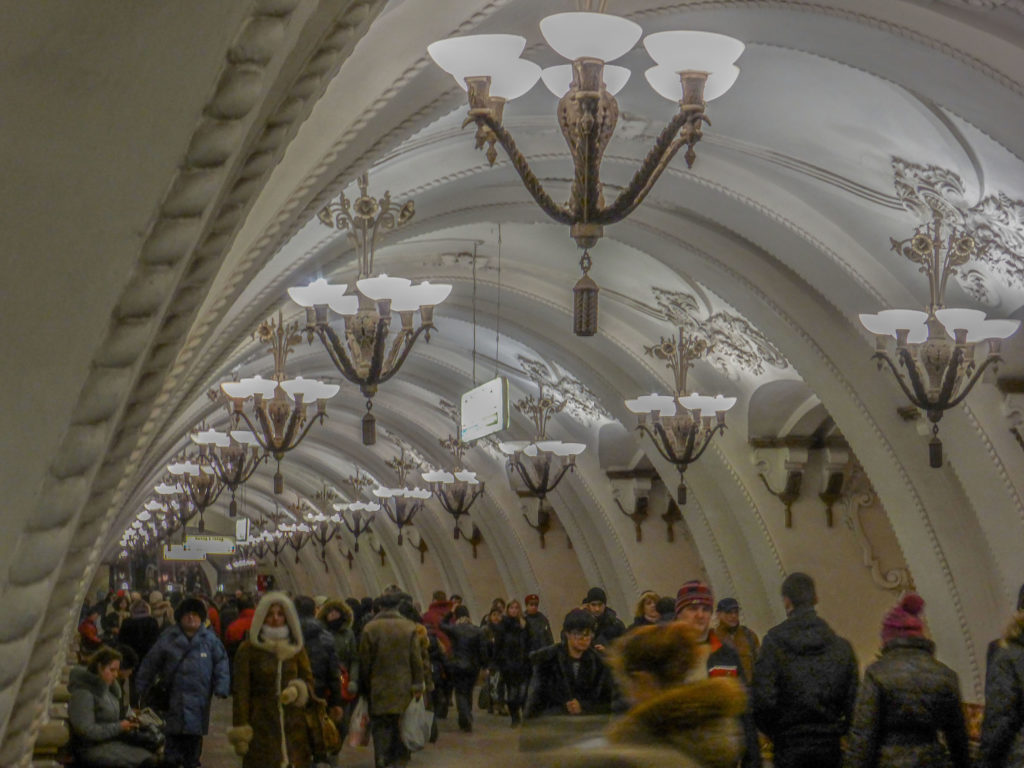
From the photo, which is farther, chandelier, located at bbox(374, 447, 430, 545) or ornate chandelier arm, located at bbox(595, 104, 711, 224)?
chandelier, located at bbox(374, 447, 430, 545)

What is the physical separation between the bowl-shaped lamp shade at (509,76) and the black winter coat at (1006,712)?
9.22 ft

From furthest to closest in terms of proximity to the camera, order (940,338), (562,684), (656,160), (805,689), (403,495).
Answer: (403,495) < (940,338) < (562,684) < (805,689) < (656,160)

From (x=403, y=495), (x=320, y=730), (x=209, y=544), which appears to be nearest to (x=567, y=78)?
(x=320, y=730)

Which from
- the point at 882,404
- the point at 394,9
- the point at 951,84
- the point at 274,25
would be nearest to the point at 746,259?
the point at 882,404

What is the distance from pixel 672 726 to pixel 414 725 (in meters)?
7.35

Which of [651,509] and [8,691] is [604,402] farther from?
[8,691]

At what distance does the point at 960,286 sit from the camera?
32.1 ft

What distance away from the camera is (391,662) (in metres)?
9.35

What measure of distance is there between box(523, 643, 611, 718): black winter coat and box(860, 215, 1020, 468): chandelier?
3.35 meters

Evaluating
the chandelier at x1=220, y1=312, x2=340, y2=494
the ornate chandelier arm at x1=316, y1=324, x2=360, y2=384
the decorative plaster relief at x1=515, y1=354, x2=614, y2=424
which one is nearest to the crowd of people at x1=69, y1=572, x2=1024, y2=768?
the ornate chandelier arm at x1=316, y1=324, x2=360, y2=384

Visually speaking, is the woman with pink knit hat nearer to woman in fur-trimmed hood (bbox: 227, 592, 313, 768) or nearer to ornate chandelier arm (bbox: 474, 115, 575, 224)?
ornate chandelier arm (bbox: 474, 115, 575, 224)

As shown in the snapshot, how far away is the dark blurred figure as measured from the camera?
490 cm

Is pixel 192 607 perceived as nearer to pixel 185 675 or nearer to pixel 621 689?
pixel 185 675

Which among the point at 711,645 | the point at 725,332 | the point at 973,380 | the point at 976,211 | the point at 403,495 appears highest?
the point at 725,332
